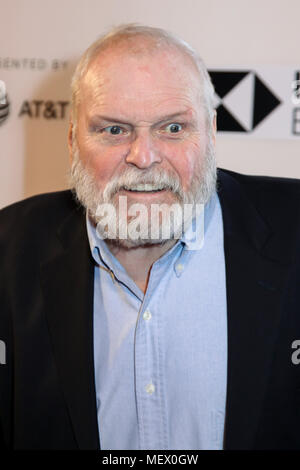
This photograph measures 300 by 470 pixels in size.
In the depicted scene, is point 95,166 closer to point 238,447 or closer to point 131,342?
point 131,342

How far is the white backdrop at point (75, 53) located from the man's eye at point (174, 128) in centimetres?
63

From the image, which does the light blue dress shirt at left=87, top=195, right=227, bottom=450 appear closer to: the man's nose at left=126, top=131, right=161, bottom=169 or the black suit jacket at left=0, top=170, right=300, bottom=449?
the black suit jacket at left=0, top=170, right=300, bottom=449

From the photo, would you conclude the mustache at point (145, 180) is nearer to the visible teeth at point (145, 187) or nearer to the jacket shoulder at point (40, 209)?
the visible teeth at point (145, 187)

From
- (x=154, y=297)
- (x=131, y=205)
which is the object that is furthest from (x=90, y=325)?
(x=131, y=205)

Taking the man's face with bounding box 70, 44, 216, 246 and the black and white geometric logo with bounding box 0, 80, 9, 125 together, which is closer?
the man's face with bounding box 70, 44, 216, 246

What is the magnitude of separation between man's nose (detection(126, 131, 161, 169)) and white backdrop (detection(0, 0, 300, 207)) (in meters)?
0.69

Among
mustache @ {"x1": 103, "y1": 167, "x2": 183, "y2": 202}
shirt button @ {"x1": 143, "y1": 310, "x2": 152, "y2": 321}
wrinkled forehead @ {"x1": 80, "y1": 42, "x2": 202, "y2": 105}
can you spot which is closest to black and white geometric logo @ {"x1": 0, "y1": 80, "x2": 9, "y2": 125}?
wrinkled forehead @ {"x1": 80, "y1": 42, "x2": 202, "y2": 105}

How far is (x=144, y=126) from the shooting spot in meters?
1.09

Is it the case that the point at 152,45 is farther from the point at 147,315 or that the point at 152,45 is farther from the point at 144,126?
the point at 147,315

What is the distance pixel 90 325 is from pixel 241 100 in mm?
906

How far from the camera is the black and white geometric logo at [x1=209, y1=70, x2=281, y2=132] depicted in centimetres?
168

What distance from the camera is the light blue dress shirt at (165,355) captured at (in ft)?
3.70
